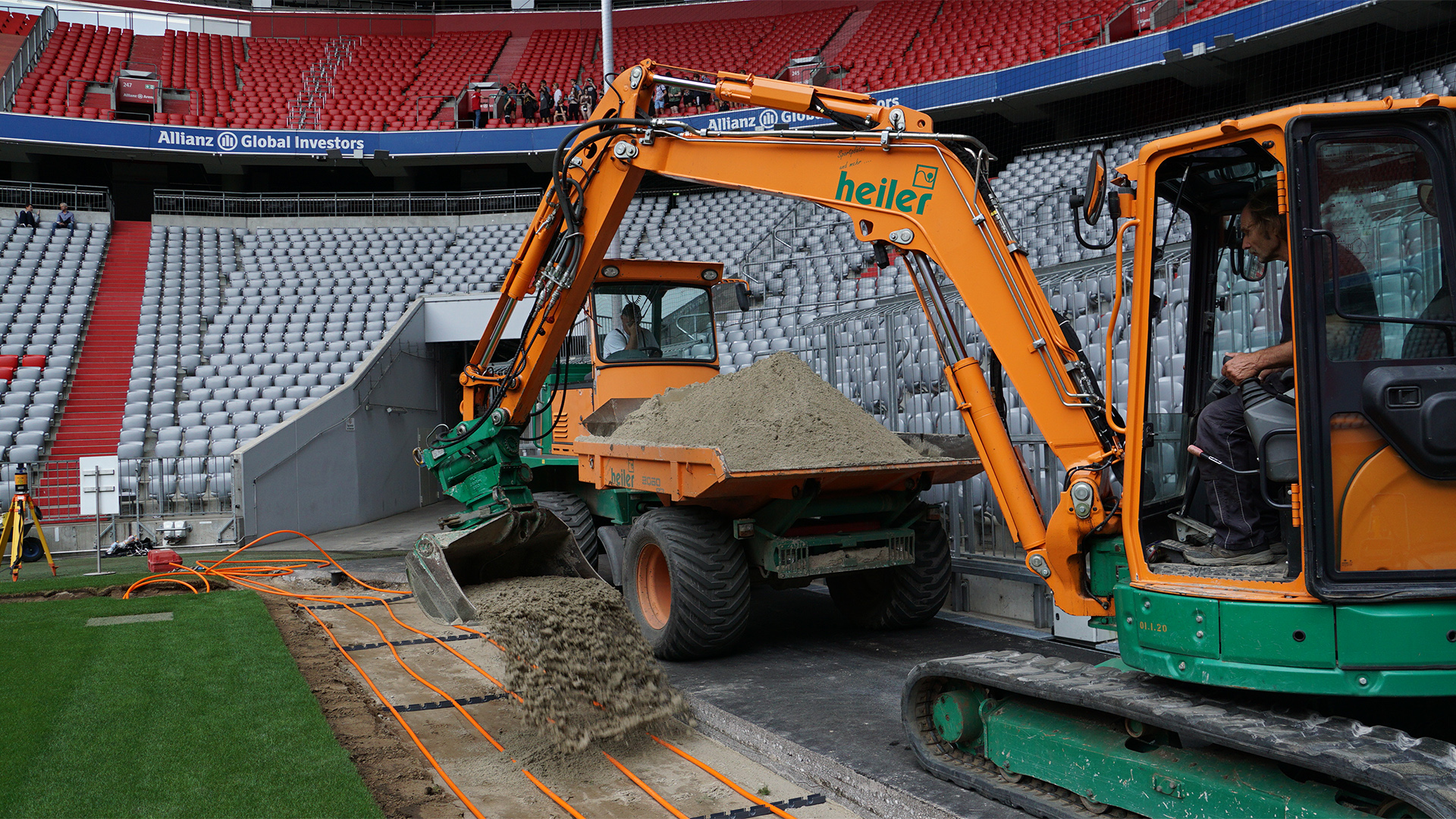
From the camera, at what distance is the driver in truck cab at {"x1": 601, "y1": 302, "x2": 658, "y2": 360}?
8.67 metres

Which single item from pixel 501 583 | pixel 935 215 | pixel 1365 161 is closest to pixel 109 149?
pixel 501 583

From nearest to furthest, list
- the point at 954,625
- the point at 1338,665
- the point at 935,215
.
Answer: the point at 1338,665
the point at 935,215
the point at 954,625

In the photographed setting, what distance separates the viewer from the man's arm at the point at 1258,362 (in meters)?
3.37

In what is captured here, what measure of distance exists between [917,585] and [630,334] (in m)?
3.40

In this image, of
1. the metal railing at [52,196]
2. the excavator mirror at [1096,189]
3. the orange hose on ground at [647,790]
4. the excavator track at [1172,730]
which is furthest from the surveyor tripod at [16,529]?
the metal railing at [52,196]

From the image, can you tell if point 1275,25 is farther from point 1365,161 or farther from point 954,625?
point 1365,161

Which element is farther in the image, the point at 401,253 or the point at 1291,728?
the point at 401,253

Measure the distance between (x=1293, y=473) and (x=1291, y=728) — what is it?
83cm

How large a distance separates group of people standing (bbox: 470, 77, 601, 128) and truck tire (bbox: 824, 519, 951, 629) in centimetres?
2113

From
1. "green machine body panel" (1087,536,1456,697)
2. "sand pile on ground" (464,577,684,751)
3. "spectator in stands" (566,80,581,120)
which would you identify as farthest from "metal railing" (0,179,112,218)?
"green machine body panel" (1087,536,1456,697)

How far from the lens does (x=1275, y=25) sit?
17.8 meters

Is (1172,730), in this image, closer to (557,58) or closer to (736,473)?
(736,473)

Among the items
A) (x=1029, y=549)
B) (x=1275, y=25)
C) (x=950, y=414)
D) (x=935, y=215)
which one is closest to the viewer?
(x=1029, y=549)

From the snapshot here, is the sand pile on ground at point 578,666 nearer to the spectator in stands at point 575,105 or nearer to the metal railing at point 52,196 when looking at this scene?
the spectator in stands at point 575,105
